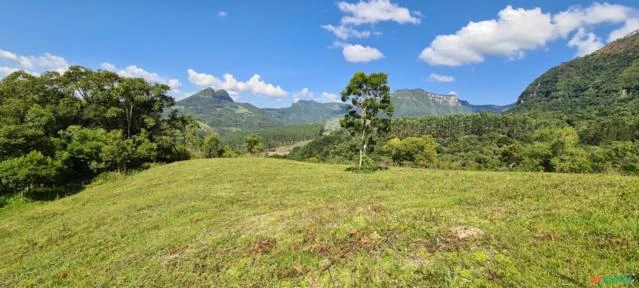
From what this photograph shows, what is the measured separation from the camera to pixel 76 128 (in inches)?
1652

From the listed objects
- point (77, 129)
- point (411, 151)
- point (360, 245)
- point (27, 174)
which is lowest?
point (411, 151)

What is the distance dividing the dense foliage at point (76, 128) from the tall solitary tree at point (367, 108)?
33.6 metres

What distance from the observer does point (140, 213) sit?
16.9m

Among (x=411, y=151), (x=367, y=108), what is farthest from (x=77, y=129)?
(x=411, y=151)

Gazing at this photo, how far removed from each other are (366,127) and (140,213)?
22.2 m

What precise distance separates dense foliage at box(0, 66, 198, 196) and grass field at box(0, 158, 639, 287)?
19.9 m

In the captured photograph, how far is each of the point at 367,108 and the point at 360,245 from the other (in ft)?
78.8

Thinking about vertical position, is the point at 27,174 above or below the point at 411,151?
above

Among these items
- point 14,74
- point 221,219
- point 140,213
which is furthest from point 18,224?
point 14,74

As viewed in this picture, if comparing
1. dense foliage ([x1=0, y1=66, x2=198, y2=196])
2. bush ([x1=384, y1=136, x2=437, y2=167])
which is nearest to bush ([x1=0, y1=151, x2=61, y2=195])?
dense foliage ([x1=0, y1=66, x2=198, y2=196])

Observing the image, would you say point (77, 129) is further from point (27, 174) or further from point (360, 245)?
point (360, 245)

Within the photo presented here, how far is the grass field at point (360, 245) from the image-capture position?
20.2 ft

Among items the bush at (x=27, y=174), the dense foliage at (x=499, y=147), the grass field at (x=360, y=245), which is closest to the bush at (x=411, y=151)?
the dense foliage at (x=499, y=147)

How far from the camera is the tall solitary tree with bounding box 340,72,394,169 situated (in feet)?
Answer: 98.5
